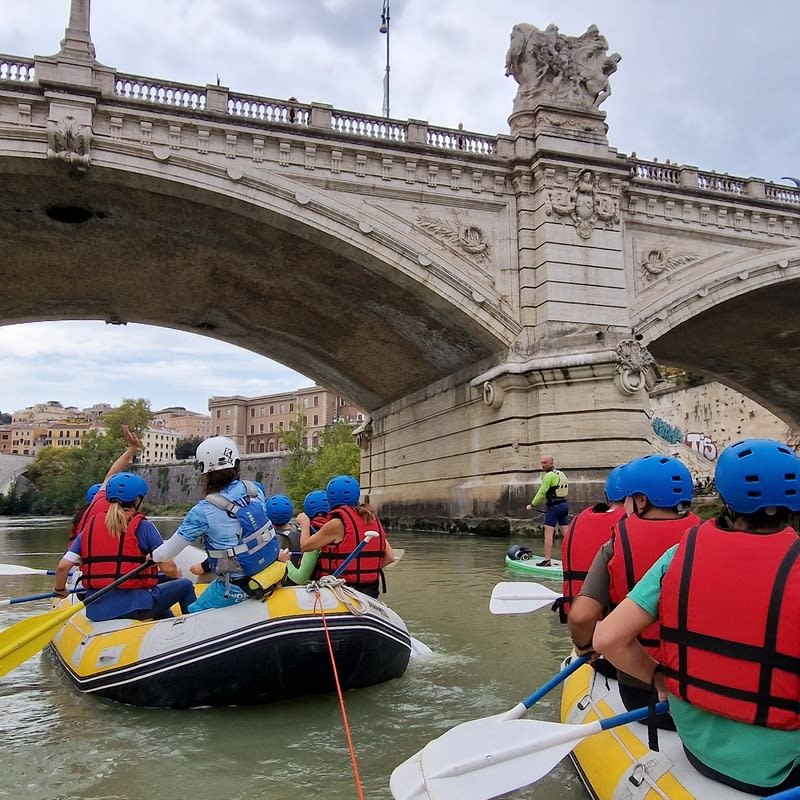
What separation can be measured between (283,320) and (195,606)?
54.7 feet

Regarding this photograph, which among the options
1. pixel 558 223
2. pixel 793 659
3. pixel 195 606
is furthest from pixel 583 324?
pixel 793 659

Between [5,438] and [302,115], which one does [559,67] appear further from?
[5,438]

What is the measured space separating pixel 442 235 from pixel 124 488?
12954mm

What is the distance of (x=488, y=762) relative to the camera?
2.50m

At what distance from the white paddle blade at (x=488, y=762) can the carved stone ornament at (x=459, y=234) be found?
1482cm

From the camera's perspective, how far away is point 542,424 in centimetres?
1612

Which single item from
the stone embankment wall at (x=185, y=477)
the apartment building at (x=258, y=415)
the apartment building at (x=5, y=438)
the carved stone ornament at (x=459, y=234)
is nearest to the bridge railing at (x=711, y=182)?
the carved stone ornament at (x=459, y=234)

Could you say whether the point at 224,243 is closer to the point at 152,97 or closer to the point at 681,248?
the point at 152,97

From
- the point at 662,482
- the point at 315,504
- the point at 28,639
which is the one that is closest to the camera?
the point at 662,482

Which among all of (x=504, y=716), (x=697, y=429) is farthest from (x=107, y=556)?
(x=697, y=429)

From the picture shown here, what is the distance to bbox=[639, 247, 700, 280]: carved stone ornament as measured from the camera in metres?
18.1

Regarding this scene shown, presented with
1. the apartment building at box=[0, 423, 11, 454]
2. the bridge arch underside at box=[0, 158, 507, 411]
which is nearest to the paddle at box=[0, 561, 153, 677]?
the bridge arch underside at box=[0, 158, 507, 411]

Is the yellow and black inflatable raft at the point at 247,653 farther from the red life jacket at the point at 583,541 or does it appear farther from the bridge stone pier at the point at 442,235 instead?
the bridge stone pier at the point at 442,235

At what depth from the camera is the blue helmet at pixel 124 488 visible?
483cm
